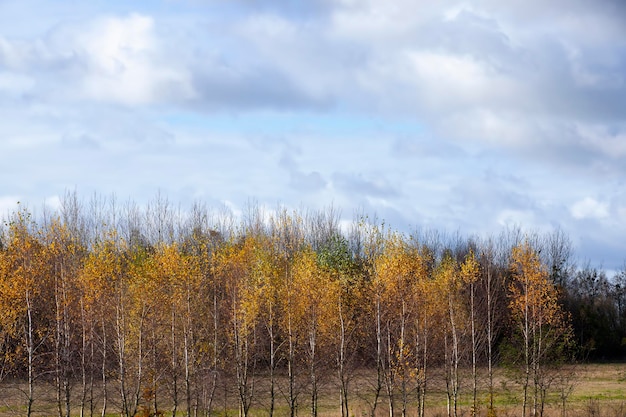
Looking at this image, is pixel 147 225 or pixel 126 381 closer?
pixel 126 381

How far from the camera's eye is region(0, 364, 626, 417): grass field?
4629 cm

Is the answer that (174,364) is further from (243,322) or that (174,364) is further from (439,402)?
(439,402)

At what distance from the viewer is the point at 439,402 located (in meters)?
56.3

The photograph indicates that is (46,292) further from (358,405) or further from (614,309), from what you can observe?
(614,309)

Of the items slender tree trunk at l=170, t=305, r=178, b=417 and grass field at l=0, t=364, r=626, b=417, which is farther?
grass field at l=0, t=364, r=626, b=417

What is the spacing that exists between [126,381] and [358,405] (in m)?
15.5

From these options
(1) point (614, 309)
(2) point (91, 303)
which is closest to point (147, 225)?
(2) point (91, 303)

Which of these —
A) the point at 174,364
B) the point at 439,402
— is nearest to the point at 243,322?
the point at 174,364

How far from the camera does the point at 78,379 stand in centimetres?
5969

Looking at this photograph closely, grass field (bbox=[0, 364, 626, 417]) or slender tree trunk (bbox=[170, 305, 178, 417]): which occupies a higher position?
slender tree trunk (bbox=[170, 305, 178, 417])

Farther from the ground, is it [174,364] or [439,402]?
[174,364]

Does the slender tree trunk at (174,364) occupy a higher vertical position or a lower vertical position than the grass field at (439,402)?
higher

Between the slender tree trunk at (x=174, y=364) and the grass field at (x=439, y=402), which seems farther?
the grass field at (x=439, y=402)

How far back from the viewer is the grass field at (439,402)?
46.3 m
